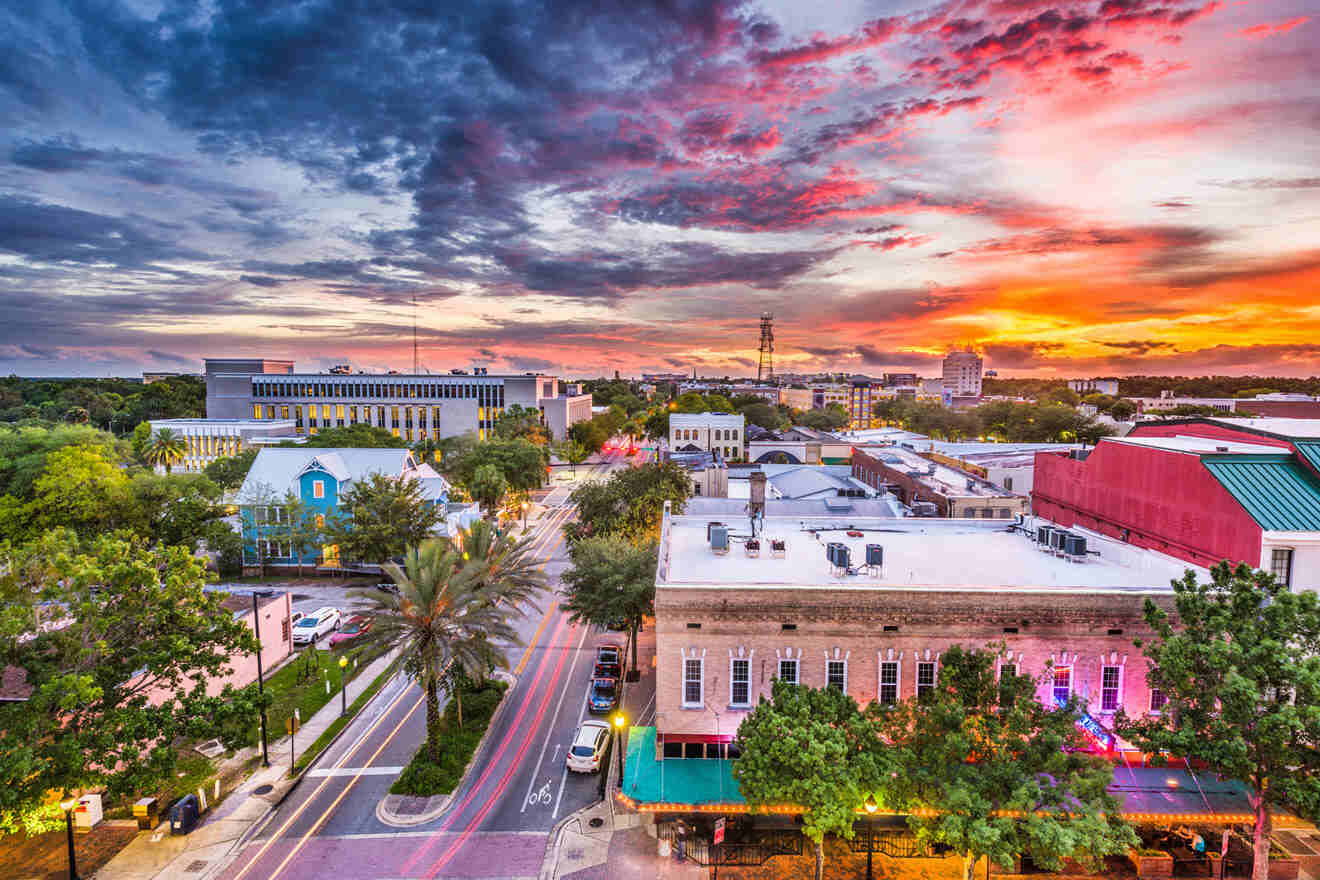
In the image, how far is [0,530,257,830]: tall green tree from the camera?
18.6 meters

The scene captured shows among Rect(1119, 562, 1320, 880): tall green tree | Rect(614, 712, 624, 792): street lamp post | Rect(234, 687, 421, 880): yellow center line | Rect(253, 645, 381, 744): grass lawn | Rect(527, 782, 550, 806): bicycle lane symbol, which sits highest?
Rect(1119, 562, 1320, 880): tall green tree

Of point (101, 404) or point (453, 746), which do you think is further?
point (101, 404)

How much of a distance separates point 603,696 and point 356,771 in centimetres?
1212

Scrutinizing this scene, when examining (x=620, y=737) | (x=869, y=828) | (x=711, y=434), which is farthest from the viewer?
(x=711, y=434)

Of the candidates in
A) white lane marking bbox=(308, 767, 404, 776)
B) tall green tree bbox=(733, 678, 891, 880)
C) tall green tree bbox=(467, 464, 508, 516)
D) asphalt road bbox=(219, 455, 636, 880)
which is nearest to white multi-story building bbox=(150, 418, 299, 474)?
tall green tree bbox=(467, 464, 508, 516)

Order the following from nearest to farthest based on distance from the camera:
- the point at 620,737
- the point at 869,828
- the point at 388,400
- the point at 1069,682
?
the point at 869,828, the point at 1069,682, the point at 620,737, the point at 388,400

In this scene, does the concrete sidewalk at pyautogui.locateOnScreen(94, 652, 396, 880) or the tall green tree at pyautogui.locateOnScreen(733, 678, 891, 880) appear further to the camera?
the concrete sidewalk at pyautogui.locateOnScreen(94, 652, 396, 880)

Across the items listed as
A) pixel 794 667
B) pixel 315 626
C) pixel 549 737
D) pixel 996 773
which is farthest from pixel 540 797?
pixel 315 626

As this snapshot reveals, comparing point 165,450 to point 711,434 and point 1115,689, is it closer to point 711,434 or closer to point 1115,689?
point 711,434

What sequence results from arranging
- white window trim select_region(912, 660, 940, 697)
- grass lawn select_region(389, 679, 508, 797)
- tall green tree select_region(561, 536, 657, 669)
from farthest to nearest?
tall green tree select_region(561, 536, 657, 669) < grass lawn select_region(389, 679, 508, 797) < white window trim select_region(912, 660, 940, 697)

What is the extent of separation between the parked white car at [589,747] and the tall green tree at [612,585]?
6.12m

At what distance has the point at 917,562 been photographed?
2941 centimetres

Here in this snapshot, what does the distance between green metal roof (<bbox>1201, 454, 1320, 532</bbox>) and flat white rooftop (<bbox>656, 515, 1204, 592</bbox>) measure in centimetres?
361

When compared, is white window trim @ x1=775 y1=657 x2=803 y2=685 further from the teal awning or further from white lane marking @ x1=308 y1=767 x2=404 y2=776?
white lane marking @ x1=308 y1=767 x2=404 y2=776
